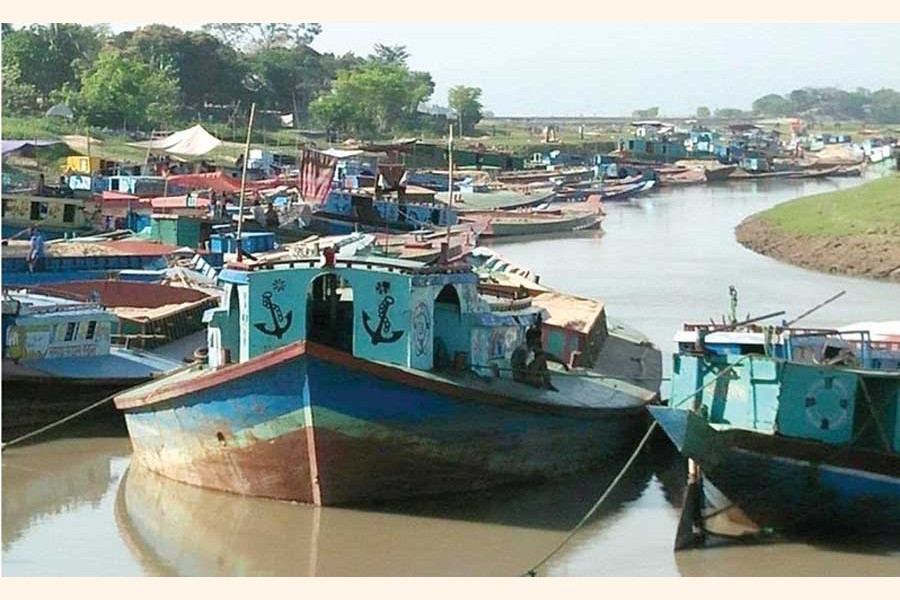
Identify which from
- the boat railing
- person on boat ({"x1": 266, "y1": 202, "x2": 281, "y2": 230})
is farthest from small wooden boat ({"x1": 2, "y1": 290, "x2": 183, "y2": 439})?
person on boat ({"x1": 266, "y1": 202, "x2": 281, "y2": 230})

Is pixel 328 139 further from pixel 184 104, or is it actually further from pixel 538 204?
pixel 538 204

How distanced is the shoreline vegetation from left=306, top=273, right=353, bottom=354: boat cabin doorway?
923 inches

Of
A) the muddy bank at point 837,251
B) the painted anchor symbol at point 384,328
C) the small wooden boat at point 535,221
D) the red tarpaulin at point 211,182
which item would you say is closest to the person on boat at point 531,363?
the painted anchor symbol at point 384,328

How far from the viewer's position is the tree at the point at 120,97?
7238 centimetres

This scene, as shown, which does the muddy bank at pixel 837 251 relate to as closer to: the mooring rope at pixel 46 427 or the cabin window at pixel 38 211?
the cabin window at pixel 38 211

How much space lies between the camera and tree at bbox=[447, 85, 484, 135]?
116 meters

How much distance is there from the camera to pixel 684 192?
78062 mm

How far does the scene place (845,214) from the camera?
163 feet

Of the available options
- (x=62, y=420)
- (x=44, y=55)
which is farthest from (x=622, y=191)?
(x=62, y=420)

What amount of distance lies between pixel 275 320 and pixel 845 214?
118 ft

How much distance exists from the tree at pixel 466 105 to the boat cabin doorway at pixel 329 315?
95.9 meters

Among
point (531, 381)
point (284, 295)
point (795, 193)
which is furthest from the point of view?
point (795, 193)

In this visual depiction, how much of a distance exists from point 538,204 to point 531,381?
42.0m

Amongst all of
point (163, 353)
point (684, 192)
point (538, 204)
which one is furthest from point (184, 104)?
point (163, 353)
